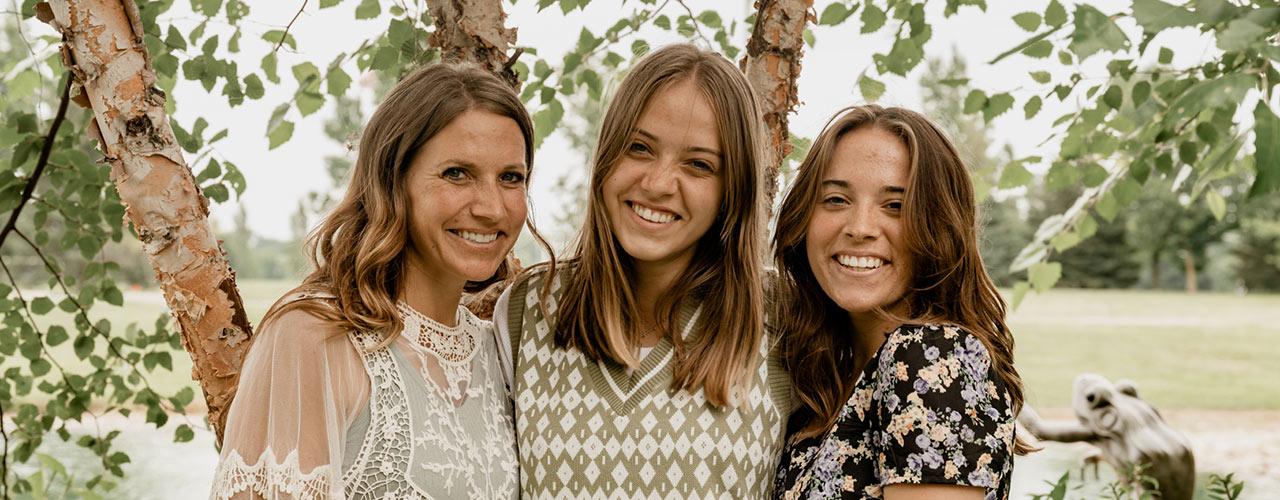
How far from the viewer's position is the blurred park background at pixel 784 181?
2.38 m

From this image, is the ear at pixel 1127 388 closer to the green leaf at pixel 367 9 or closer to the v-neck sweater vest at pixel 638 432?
the v-neck sweater vest at pixel 638 432

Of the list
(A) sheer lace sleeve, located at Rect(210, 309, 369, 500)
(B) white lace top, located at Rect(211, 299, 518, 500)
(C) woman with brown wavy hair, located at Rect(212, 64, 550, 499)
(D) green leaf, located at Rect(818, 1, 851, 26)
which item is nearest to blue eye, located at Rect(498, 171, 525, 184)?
(C) woman with brown wavy hair, located at Rect(212, 64, 550, 499)

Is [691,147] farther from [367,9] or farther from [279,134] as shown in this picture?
[279,134]

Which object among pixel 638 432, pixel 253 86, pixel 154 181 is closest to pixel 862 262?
pixel 638 432

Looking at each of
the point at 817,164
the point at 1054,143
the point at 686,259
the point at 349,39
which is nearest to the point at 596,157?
the point at 686,259

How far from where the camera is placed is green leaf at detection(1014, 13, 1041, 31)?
252 centimetres

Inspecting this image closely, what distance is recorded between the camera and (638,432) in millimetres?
1729

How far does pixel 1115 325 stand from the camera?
20812 millimetres

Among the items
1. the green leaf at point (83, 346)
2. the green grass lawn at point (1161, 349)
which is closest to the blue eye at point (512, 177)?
the green leaf at point (83, 346)

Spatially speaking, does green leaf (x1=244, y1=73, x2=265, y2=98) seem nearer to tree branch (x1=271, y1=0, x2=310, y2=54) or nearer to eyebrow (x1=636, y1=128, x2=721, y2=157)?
tree branch (x1=271, y1=0, x2=310, y2=54)

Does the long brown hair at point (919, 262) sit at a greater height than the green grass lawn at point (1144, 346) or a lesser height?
greater

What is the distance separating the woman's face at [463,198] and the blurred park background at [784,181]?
21 centimetres

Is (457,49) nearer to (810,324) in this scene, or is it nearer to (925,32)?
(810,324)

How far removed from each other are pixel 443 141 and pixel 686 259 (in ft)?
1.67
